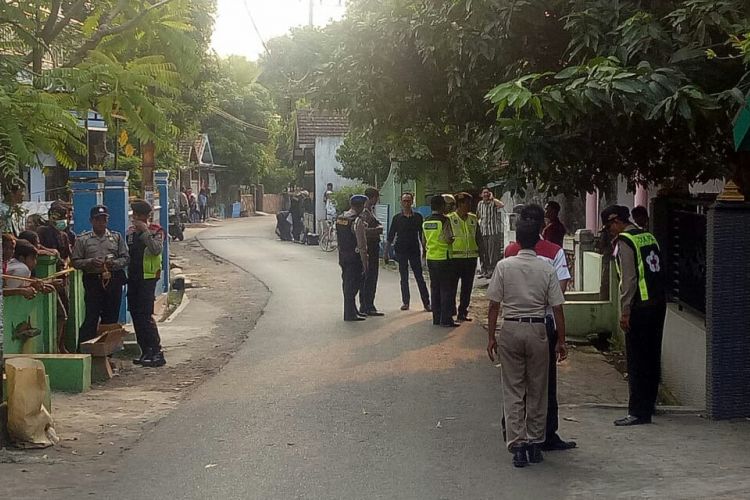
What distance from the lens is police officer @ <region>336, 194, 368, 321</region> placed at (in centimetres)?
1514

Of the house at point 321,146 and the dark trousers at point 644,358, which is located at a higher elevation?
the house at point 321,146

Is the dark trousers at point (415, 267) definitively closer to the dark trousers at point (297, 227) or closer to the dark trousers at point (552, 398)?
the dark trousers at point (552, 398)

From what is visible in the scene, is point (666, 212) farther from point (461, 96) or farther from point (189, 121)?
point (189, 121)

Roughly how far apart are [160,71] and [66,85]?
3.34 feet

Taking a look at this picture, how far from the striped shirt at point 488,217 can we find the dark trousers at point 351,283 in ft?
21.1

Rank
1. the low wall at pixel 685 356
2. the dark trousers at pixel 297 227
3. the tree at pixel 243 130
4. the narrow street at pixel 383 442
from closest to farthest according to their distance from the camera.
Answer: the narrow street at pixel 383 442 < the low wall at pixel 685 356 < the dark trousers at pixel 297 227 < the tree at pixel 243 130

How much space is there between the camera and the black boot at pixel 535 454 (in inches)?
289

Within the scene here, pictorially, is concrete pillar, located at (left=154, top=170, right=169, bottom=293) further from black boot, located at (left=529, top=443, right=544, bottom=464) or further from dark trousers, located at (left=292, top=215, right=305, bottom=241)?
dark trousers, located at (left=292, top=215, right=305, bottom=241)

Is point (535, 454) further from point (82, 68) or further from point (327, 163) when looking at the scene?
point (327, 163)

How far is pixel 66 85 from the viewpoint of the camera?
313 inches

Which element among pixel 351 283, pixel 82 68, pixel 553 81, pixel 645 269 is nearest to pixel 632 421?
Result: pixel 645 269

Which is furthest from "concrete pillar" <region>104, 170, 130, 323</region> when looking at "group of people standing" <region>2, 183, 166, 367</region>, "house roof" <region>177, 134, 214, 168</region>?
"house roof" <region>177, 134, 214, 168</region>

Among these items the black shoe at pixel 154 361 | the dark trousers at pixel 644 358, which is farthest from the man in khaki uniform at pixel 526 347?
the black shoe at pixel 154 361

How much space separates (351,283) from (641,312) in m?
7.32
